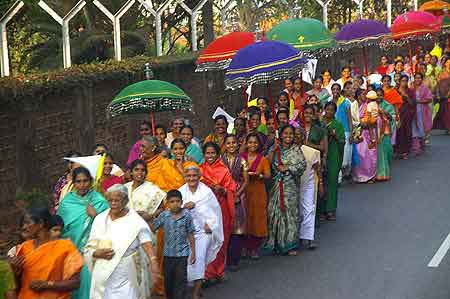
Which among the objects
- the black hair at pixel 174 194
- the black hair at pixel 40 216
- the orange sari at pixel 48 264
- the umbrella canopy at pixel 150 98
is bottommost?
the orange sari at pixel 48 264

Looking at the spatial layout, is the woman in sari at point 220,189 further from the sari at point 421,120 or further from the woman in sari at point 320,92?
the sari at point 421,120

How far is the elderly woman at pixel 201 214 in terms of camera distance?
11.1m

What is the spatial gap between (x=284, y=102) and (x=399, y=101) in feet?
12.0

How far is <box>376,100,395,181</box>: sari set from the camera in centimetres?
1809

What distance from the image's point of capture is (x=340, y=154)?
15352 millimetres

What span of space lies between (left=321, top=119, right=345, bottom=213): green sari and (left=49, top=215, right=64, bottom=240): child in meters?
6.99

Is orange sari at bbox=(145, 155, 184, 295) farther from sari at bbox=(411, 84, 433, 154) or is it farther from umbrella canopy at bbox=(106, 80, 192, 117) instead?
sari at bbox=(411, 84, 433, 154)

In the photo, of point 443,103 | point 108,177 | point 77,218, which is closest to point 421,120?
point 443,103

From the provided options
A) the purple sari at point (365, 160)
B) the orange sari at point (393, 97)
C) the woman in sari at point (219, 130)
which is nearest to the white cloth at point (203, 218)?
the woman in sari at point (219, 130)

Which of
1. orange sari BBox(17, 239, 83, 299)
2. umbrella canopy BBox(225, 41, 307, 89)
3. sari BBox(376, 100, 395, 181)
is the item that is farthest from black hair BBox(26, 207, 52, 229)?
sari BBox(376, 100, 395, 181)

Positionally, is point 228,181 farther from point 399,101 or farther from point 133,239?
point 399,101

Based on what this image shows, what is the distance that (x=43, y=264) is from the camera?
806 centimetres

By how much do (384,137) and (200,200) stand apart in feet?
25.9

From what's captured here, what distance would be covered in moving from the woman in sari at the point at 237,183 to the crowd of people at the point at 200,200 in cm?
1
